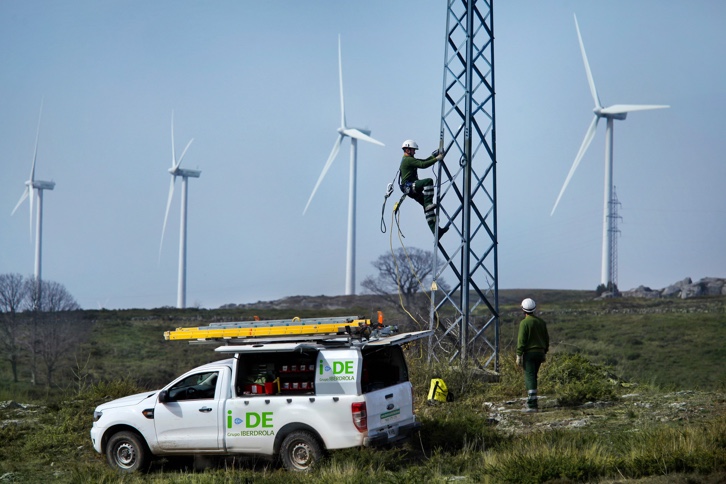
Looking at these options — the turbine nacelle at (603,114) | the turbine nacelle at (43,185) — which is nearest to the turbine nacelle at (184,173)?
the turbine nacelle at (43,185)

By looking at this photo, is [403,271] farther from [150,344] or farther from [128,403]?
[128,403]

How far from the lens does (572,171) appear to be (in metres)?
43.8

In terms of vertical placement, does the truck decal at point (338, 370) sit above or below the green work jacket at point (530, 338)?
below

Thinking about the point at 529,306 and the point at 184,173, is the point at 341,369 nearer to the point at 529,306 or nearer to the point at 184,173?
the point at 529,306

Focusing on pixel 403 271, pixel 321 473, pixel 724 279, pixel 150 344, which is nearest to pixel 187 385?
pixel 321 473

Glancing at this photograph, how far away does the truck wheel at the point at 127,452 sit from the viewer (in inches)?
542

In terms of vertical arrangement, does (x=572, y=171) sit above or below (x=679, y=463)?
above

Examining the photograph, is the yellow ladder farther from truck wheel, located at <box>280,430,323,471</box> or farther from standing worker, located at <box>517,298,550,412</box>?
standing worker, located at <box>517,298,550,412</box>

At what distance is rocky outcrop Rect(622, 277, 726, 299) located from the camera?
263 feet

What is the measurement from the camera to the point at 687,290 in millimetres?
82062

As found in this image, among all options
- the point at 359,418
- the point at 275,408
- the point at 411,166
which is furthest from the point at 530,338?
the point at 275,408

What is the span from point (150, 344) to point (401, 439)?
4507 centimetres

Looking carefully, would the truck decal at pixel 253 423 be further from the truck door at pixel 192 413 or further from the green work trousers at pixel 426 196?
the green work trousers at pixel 426 196

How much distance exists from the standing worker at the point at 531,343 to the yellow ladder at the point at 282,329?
3.51m
